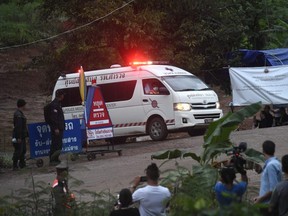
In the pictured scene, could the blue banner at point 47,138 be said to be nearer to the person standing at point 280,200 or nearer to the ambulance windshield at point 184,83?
the ambulance windshield at point 184,83

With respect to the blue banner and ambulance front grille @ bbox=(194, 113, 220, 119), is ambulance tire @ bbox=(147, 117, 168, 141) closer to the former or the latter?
ambulance front grille @ bbox=(194, 113, 220, 119)

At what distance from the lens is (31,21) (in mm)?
31312

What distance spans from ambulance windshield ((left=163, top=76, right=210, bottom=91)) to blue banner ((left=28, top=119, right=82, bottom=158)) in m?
4.41

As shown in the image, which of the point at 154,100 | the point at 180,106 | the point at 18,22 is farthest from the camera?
the point at 18,22

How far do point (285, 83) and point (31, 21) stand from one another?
1208 centimetres

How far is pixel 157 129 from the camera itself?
23.0 m

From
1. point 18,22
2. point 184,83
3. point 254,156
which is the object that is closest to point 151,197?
point 254,156

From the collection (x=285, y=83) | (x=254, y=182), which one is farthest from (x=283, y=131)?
(x=254, y=182)

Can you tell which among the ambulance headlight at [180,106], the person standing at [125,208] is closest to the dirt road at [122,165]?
Result: the ambulance headlight at [180,106]

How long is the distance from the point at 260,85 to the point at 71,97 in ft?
22.0

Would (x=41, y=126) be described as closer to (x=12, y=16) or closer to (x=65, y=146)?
(x=65, y=146)

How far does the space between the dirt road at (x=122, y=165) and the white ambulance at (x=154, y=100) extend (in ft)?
1.96

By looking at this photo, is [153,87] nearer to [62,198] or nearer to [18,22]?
[18,22]

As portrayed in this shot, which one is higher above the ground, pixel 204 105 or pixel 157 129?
pixel 204 105
